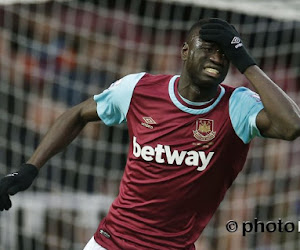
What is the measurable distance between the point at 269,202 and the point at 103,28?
1.87 meters

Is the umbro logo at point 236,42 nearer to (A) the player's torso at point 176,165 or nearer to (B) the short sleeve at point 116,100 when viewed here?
(A) the player's torso at point 176,165

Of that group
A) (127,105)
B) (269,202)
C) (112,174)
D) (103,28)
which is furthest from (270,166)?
(127,105)

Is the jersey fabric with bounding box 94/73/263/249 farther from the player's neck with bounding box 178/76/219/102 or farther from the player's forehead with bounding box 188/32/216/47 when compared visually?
the player's forehead with bounding box 188/32/216/47

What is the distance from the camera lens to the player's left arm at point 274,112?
2.88m

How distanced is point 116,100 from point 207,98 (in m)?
0.41

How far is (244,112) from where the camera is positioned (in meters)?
3.06

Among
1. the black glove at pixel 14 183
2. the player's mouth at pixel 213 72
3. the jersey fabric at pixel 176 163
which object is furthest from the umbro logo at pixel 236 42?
the black glove at pixel 14 183

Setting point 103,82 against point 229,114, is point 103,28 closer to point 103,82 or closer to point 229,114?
point 103,82

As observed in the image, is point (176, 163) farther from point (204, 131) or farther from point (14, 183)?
point (14, 183)

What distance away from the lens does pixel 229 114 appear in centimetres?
312

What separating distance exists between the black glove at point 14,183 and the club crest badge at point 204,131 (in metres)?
0.69

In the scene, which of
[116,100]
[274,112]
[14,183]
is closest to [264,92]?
[274,112]

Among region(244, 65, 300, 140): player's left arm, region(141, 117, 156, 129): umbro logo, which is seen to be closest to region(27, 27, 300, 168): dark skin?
region(244, 65, 300, 140): player's left arm

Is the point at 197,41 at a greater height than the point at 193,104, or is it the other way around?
the point at 197,41
